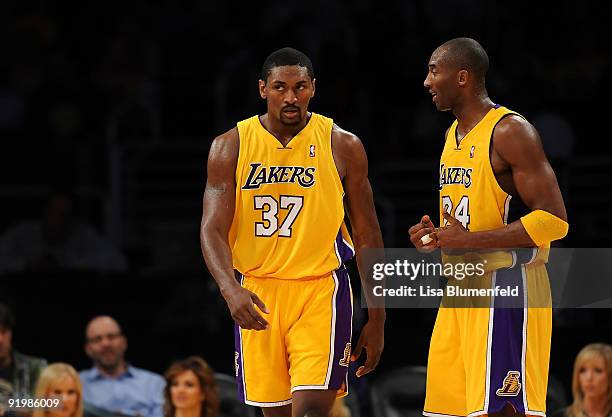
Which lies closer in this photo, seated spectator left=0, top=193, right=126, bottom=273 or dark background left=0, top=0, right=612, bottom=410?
dark background left=0, top=0, right=612, bottom=410

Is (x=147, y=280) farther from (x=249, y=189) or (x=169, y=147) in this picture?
(x=249, y=189)

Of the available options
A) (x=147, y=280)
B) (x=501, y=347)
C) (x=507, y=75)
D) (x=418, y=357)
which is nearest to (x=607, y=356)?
(x=418, y=357)

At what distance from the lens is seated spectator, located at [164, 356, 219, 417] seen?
7879 millimetres

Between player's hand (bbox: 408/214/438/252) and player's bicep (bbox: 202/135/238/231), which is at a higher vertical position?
player's bicep (bbox: 202/135/238/231)

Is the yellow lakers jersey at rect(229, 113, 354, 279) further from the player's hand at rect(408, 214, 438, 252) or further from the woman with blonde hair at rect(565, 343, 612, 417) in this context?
the woman with blonde hair at rect(565, 343, 612, 417)

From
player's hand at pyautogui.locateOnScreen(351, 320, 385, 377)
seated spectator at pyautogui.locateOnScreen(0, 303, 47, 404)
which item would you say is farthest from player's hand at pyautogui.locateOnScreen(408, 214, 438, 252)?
seated spectator at pyautogui.locateOnScreen(0, 303, 47, 404)

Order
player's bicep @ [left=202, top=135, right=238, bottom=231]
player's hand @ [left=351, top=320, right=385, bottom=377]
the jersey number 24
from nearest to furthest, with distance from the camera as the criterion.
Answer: the jersey number 24
player's bicep @ [left=202, top=135, right=238, bottom=231]
player's hand @ [left=351, top=320, right=385, bottom=377]

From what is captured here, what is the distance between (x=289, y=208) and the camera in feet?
20.3

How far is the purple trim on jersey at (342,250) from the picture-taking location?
20.5 ft

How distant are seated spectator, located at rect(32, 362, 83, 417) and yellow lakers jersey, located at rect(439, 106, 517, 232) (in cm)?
298

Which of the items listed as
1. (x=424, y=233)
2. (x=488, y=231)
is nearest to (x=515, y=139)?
(x=488, y=231)

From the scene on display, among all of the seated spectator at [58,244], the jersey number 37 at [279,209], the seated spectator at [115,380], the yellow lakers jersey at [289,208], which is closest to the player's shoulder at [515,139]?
the yellow lakers jersey at [289,208]

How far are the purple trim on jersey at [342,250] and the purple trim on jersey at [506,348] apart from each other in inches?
31.3

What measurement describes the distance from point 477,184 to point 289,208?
93cm
